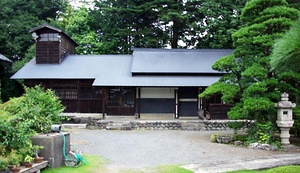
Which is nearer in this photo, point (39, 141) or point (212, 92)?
point (39, 141)

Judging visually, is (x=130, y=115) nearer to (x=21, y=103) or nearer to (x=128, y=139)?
(x=128, y=139)

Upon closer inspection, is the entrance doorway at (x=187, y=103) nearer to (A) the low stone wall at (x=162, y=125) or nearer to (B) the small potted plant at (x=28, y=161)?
(A) the low stone wall at (x=162, y=125)

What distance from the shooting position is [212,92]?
11.8 meters

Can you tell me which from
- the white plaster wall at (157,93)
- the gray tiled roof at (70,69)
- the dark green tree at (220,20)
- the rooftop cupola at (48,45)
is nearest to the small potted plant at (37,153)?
the white plaster wall at (157,93)

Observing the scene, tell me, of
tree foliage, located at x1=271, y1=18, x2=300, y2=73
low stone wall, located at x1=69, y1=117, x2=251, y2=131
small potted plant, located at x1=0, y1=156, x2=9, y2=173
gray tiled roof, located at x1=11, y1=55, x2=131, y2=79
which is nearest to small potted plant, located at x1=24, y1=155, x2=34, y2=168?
small potted plant, located at x1=0, y1=156, x2=9, y2=173

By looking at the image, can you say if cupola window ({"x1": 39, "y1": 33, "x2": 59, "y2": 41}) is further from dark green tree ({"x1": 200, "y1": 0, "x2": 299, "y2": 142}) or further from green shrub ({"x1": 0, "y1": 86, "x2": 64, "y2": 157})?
dark green tree ({"x1": 200, "y1": 0, "x2": 299, "y2": 142})

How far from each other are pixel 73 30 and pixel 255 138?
803 inches

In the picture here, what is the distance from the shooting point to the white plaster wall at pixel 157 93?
18250 millimetres

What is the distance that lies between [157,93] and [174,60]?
321cm

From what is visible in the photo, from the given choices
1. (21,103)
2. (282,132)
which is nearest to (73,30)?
(21,103)

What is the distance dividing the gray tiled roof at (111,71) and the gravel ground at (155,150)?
Answer: 15.7ft

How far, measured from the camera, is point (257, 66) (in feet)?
35.7

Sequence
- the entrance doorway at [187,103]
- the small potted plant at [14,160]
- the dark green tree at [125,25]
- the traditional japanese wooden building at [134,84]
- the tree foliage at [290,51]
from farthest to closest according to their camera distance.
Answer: the dark green tree at [125,25]
the entrance doorway at [187,103]
the traditional japanese wooden building at [134,84]
the small potted plant at [14,160]
the tree foliage at [290,51]

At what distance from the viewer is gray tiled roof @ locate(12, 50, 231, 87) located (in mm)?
17188
